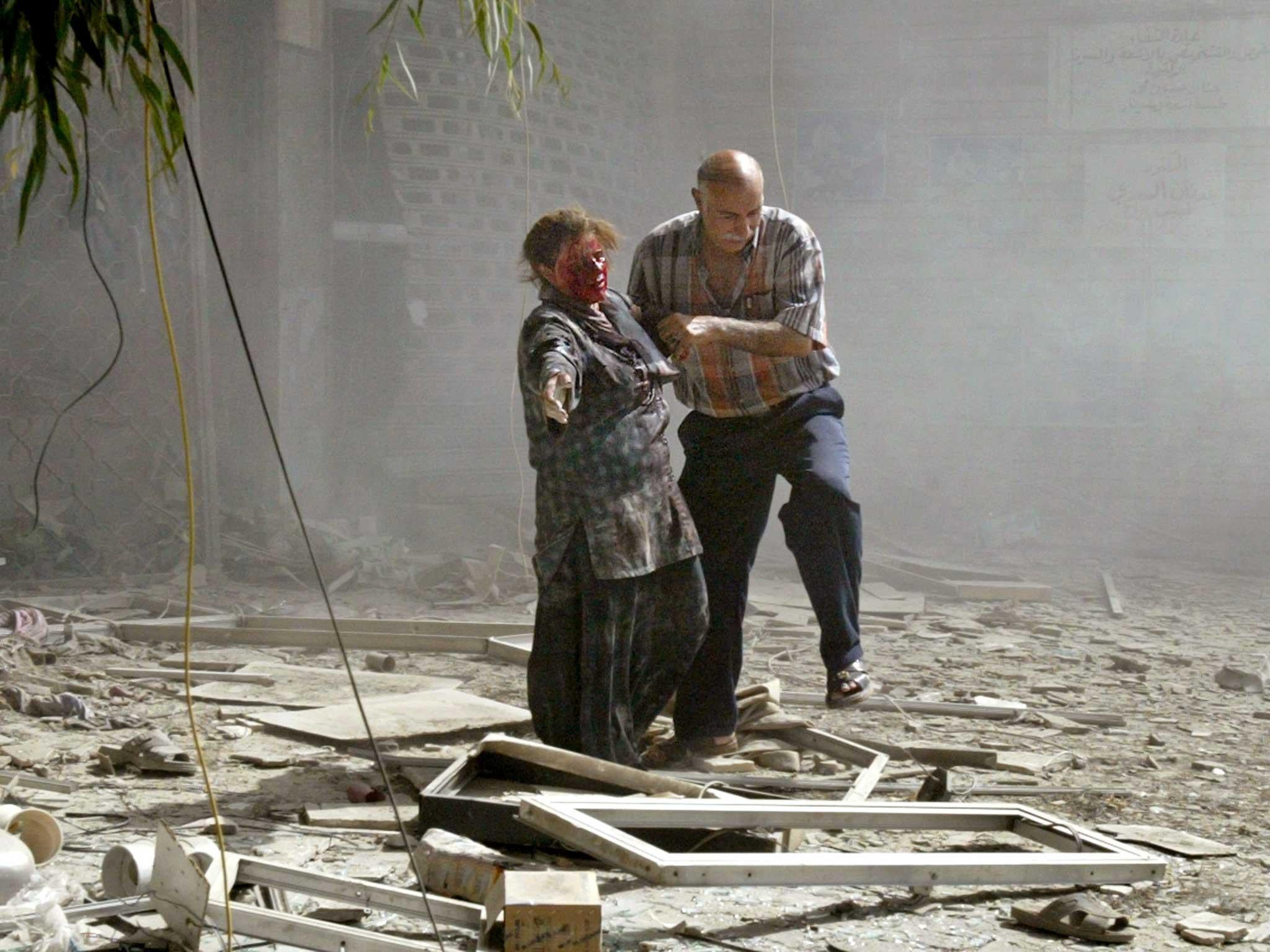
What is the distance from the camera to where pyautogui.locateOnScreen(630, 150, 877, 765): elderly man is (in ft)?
15.9

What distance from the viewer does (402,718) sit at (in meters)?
5.65

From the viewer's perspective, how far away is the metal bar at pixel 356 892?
3.37 metres

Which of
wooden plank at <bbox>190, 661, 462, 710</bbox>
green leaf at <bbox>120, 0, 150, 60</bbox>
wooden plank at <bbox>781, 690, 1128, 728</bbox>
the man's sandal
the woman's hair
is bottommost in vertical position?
wooden plank at <bbox>781, 690, 1128, 728</bbox>

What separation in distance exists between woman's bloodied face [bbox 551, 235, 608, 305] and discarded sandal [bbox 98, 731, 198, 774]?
2088 millimetres

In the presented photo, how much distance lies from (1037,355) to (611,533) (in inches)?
423

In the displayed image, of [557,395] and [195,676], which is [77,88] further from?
[195,676]

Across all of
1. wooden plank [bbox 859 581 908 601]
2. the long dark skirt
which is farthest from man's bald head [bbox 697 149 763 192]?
wooden plank [bbox 859 581 908 601]

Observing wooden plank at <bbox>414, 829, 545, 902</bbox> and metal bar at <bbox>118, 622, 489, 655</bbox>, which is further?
metal bar at <bbox>118, 622, 489, 655</bbox>

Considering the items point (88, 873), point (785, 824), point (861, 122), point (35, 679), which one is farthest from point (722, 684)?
point (861, 122)

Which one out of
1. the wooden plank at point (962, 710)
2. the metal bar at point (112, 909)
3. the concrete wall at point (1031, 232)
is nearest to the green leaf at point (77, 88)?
the metal bar at point (112, 909)

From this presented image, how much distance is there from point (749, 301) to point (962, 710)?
7.47 ft

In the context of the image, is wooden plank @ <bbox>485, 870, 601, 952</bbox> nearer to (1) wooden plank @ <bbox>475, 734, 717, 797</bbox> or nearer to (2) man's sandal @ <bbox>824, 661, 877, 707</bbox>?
(1) wooden plank @ <bbox>475, 734, 717, 797</bbox>

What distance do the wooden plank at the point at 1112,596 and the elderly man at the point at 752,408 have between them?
193 inches

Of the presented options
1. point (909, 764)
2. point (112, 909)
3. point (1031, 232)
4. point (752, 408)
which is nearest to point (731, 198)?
point (752, 408)
